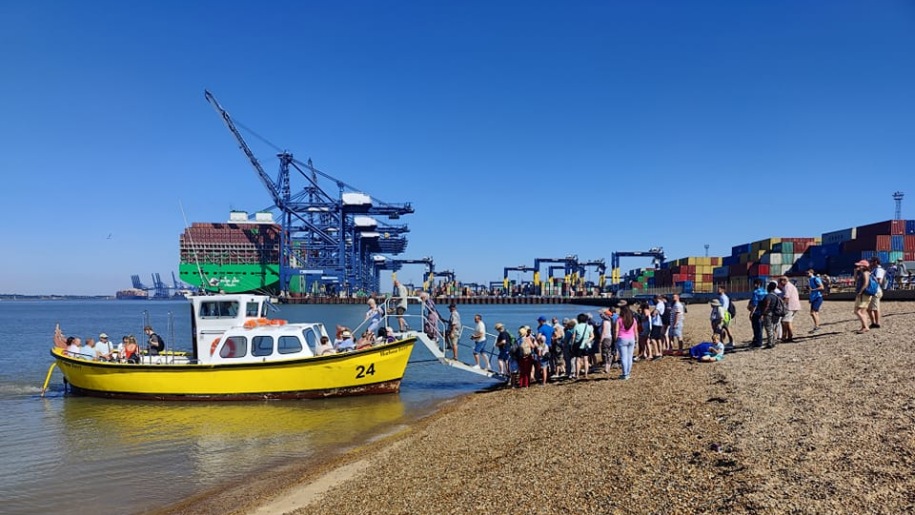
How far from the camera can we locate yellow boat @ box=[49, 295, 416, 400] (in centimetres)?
1573

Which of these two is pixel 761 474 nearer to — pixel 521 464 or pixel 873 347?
pixel 521 464

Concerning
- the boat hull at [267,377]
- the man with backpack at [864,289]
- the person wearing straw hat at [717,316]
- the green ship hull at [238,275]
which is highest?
the green ship hull at [238,275]

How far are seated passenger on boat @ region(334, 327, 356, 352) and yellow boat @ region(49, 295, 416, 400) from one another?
1.80 ft

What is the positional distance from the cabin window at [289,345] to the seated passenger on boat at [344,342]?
3.40 feet

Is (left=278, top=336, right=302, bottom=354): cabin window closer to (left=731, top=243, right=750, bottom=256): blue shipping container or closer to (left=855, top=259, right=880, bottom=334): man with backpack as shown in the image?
(left=855, top=259, right=880, bottom=334): man with backpack

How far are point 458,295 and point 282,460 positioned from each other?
128 meters

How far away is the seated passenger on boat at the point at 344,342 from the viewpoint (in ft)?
53.4

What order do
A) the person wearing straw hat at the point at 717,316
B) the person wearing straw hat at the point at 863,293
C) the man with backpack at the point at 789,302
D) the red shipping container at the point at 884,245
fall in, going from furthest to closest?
the red shipping container at the point at 884,245
the person wearing straw hat at the point at 717,316
the man with backpack at the point at 789,302
the person wearing straw hat at the point at 863,293

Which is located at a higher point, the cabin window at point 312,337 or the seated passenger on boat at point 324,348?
the cabin window at point 312,337

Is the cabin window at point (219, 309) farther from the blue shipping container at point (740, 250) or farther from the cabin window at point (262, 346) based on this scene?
the blue shipping container at point (740, 250)

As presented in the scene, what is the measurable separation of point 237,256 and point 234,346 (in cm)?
8728

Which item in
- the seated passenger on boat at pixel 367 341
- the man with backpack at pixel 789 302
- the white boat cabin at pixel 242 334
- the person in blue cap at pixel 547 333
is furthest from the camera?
the seated passenger on boat at pixel 367 341

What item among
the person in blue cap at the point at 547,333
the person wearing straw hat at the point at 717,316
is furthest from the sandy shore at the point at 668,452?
the person wearing straw hat at the point at 717,316

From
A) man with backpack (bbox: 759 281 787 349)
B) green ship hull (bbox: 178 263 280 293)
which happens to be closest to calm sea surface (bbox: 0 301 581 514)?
man with backpack (bbox: 759 281 787 349)
